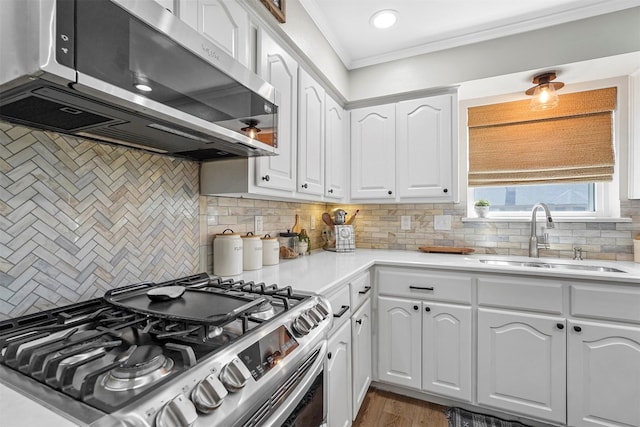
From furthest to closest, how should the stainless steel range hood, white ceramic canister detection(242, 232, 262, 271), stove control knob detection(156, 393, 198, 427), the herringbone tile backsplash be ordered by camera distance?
white ceramic canister detection(242, 232, 262, 271) → the herringbone tile backsplash → the stainless steel range hood → stove control knob detection(156, 393, 198, 427)

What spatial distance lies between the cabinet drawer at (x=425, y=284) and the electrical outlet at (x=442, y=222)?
740 mm

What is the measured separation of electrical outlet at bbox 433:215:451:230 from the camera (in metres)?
2.56

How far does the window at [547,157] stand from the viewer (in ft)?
7.25

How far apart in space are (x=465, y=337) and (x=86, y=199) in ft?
6.75

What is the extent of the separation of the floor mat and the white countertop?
915 mm

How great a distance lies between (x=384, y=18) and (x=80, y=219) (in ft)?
6.71

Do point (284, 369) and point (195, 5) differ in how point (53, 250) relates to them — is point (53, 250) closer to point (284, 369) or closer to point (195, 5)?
point (284, 369)

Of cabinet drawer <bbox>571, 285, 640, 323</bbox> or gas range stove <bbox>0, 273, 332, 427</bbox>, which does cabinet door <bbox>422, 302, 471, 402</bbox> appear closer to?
cabinet drawer <bbox>571, 285, 640, 323</bbox>

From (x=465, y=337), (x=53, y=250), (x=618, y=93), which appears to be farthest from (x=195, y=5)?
(x=618, y=93)

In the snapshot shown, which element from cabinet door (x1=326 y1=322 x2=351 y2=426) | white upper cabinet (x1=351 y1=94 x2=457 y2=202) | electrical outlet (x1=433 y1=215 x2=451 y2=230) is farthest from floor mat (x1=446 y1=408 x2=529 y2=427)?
white upper cabinet (x1=351 y1=94 x2=457 y2=202)

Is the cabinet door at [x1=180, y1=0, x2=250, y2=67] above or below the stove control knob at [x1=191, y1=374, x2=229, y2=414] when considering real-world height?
above

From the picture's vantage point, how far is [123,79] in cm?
72

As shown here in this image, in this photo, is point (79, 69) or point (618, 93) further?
point (618, 93)

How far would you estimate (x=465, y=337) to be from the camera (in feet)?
6.13
